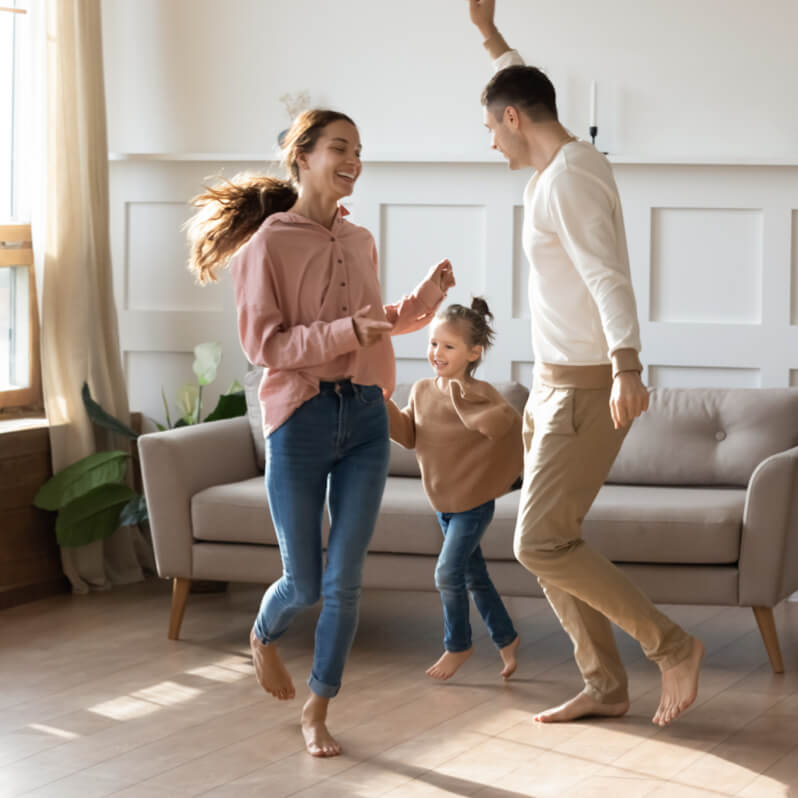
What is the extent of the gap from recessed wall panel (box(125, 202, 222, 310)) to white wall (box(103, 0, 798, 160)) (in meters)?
0.25

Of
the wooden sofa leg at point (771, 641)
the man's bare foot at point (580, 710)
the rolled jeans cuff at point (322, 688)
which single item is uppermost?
the rolled jeans cuff at point (322, 688)

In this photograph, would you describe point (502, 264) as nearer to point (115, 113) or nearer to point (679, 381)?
point (679, 381)

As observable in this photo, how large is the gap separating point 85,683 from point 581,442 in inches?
58.9

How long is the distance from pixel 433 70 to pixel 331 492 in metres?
2.36

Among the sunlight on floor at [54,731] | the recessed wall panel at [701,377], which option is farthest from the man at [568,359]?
the recessed wall panel at [701,377]

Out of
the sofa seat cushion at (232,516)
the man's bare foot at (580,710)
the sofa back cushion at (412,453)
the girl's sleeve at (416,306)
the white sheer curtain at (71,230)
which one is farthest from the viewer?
the white sheer curtain at (71,230)

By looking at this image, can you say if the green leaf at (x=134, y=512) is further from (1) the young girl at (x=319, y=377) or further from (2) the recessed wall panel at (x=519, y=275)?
(1) the young girl at (x=319, y=377)

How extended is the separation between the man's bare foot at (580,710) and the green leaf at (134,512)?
1.78 metres

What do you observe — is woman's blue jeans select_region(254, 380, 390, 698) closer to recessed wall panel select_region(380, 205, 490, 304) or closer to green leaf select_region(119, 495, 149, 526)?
green leaf select_region(119, 495, 149, 526)

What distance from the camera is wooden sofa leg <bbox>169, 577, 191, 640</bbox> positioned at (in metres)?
3.81

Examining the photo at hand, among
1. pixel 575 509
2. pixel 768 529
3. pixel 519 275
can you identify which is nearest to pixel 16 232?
pixel 519 275

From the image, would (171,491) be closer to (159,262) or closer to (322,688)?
(322,688)

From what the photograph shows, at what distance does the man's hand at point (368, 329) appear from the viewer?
253 cm

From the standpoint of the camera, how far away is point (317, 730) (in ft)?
9.23
